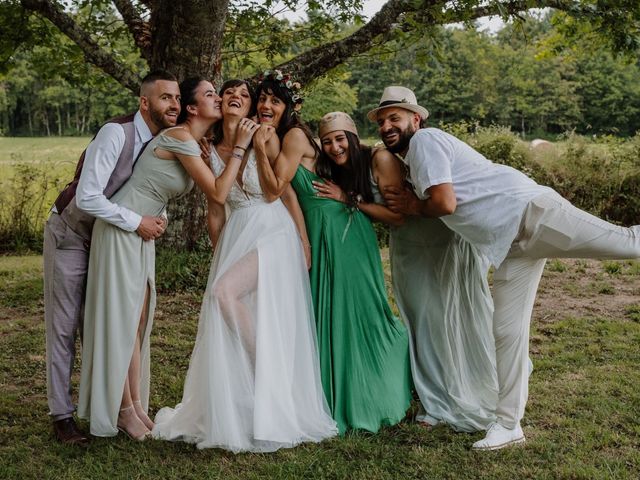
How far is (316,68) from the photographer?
894 cm

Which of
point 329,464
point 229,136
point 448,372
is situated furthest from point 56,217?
point 448,372

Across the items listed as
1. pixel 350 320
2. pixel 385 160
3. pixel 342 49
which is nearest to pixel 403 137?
pixel 385 160

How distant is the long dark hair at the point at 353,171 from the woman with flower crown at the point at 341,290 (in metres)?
0.07

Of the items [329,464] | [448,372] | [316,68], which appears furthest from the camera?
[316,68]

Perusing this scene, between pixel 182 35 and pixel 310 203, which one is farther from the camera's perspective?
pixel 182 35

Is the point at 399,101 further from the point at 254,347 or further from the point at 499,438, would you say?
the point at 499,438

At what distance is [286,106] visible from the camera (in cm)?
464

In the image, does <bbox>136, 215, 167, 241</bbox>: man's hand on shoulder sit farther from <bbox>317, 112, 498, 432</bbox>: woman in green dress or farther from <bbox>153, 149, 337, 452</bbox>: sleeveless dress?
<bbox>317, 112, 498, 432</bbox>: woman in green dress

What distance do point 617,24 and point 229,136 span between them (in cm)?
614

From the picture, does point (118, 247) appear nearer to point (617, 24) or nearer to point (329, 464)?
point (329, 464)

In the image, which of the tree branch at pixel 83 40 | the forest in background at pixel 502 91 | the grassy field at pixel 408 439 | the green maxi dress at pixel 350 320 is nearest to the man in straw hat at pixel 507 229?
the grassy field at pixel 408 439

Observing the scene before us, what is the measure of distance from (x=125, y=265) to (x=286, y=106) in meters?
1.45

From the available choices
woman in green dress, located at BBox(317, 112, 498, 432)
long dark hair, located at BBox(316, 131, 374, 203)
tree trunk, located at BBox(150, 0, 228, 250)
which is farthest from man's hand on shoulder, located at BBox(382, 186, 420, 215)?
tree trunk, located at BBox(150, 0, 228, 250)

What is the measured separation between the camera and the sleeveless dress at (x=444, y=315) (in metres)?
4.83
